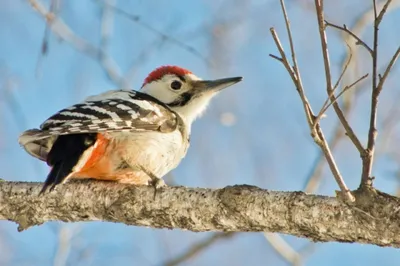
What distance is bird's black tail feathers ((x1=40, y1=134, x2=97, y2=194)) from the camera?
340 centimetres

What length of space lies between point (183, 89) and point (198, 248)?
1.25 meters

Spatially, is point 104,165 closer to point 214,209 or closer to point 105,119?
point 105,119

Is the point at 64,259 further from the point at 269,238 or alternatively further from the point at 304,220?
the point at 304,220

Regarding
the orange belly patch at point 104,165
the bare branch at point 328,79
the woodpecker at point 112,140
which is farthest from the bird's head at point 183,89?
the bare branch at point 328,79

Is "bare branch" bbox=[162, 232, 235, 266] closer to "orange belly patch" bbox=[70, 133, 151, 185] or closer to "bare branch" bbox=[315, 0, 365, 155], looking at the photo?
"orange belly patch" bbox=[70, 133, 151, 185]

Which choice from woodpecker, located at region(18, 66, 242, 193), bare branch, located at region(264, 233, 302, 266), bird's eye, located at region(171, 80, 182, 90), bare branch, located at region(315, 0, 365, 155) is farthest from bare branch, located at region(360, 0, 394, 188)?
bare branch, located at region(264, 233, 302, 266)

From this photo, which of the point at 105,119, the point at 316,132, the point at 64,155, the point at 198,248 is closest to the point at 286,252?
the point at 198,248

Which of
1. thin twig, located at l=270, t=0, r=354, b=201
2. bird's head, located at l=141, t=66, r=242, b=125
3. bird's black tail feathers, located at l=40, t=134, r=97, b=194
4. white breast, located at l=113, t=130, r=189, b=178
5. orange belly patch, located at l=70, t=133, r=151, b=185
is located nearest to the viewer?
thin twig, located at l=270, t=0, r=354, b=201

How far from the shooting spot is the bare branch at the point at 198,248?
15.7ft

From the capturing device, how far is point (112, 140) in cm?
394

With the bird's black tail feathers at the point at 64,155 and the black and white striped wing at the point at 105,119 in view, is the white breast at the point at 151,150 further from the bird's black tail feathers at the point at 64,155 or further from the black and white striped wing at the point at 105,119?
the bird's black tail feathers at the point at 64,155

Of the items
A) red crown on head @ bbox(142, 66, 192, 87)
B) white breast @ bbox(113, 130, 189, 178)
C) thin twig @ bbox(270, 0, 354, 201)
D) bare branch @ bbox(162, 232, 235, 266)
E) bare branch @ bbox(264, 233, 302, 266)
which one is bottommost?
thin twig @ bbox(270, 0, 354, 201)

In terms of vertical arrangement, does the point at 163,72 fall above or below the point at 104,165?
above

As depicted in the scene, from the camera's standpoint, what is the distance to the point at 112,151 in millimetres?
3916
